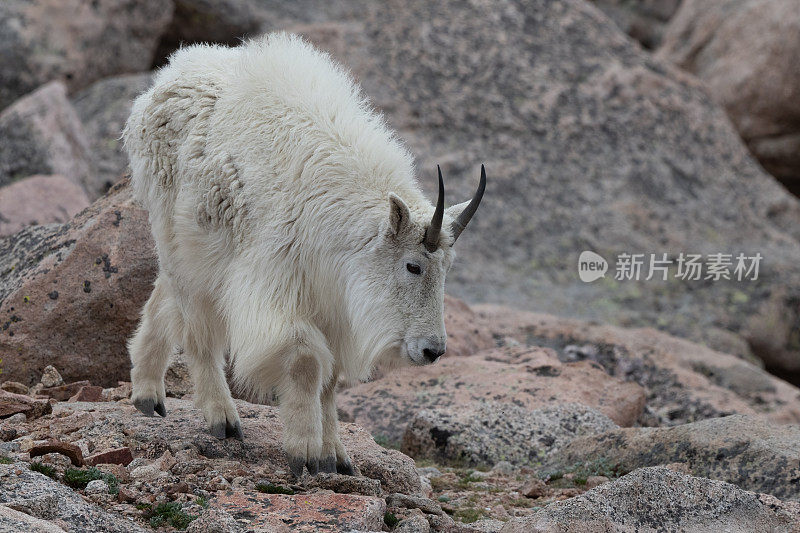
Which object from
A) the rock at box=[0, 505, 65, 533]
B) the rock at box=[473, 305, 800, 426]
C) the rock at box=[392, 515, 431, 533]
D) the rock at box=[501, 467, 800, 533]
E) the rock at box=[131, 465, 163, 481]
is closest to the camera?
the rock at box=[0, 505, 65, 533]

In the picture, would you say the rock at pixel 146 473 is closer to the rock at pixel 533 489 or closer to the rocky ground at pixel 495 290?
the rocky ground at pixel 495 290

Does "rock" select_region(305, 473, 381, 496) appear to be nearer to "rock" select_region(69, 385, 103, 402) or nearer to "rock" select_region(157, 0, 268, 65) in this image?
Answer: "rock" select_region(69, 385, 103, 402)

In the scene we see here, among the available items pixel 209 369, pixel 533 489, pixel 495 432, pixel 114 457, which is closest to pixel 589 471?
pixel 533 489

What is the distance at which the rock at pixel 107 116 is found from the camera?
1298 centimetres

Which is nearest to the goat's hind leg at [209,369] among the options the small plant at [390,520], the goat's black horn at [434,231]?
the small plant at [390,520]

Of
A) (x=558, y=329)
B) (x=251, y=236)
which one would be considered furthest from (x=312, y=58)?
(x=558, y=329)

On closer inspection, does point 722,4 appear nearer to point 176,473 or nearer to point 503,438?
point 503,438

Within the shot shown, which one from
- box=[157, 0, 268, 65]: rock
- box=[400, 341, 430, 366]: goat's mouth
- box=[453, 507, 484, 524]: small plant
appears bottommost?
box=[453, 507, 484, 524]: small plant

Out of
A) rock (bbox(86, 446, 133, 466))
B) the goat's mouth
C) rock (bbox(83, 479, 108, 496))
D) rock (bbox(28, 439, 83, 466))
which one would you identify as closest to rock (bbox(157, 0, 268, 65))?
the goat's mouth

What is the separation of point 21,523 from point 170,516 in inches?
35.7

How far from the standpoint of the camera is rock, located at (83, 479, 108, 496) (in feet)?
15.7

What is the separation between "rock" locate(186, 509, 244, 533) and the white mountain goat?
1.05m

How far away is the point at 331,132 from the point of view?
5.92m

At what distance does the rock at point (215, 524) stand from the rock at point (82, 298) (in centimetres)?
332
